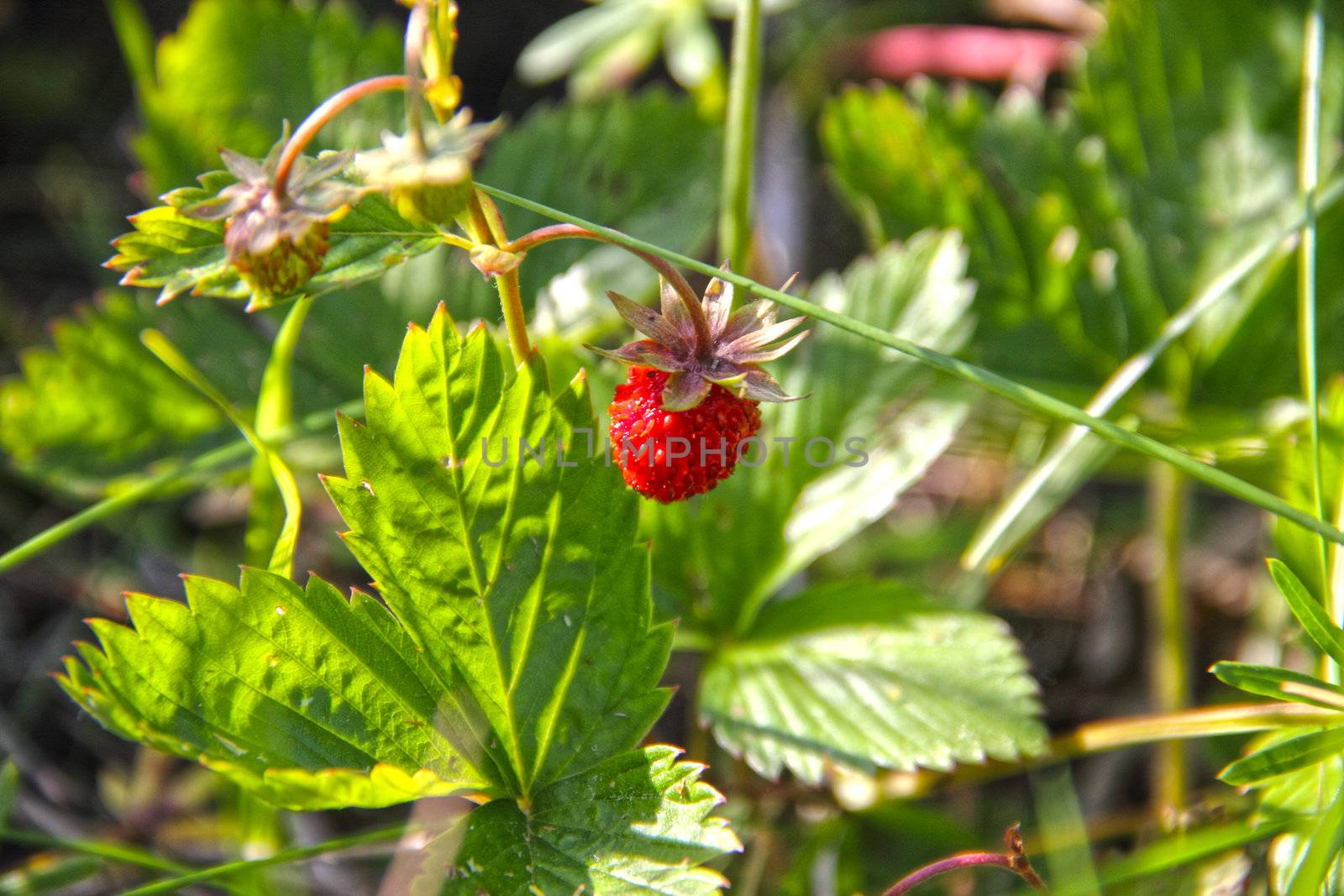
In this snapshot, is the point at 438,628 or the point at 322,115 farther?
the point at 438,628

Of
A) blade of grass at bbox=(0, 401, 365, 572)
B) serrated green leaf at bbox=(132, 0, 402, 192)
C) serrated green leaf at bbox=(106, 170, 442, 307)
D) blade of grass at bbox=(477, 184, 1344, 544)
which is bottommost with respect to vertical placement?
blade of grass at bbox=(0, 401, 365, 572)

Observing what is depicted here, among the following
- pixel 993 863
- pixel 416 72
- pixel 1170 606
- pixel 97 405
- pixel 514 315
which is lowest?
pixel 1170 606

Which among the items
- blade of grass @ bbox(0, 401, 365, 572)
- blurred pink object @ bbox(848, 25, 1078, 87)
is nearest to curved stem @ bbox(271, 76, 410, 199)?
blade of grass @ bbox(0, 401, 365, 572)

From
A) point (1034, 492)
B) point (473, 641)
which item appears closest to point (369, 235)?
point (473, 641)

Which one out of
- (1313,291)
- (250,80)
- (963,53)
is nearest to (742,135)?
(1313,291)

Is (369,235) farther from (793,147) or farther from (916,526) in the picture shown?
(793,147)

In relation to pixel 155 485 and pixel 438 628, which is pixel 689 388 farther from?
pixel 155 485

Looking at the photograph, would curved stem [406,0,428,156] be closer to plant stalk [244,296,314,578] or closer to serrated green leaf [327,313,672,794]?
serrated green leaf [327,313,672,794]

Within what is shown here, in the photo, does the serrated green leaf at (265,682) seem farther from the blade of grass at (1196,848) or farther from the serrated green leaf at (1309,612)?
the serrated green leaf at (1309,612)
